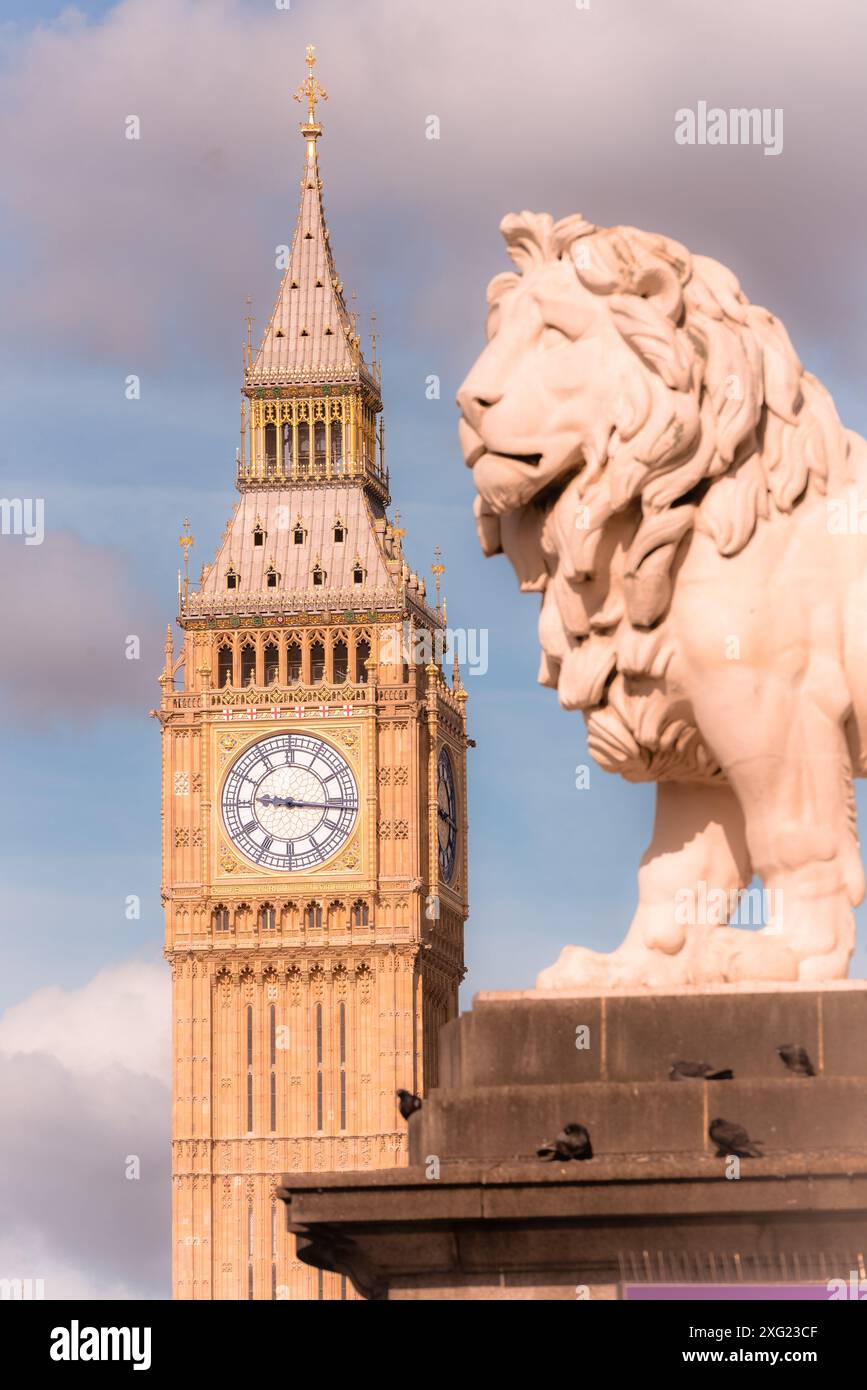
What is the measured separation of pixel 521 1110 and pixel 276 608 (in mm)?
89478

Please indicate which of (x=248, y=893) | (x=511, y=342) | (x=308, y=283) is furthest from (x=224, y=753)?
(x=511, y=342)

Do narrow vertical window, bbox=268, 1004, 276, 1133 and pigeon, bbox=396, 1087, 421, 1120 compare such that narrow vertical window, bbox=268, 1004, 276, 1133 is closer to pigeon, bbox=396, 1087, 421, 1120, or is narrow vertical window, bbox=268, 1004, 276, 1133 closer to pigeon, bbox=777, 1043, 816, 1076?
pigeon, bbox=396, 1087, 421, 1120

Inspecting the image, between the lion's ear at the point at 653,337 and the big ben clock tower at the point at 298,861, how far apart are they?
87.4 m

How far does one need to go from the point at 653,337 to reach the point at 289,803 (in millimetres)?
89350

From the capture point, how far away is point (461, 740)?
107062 millimetres

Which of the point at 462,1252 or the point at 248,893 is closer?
the point at 462,1252

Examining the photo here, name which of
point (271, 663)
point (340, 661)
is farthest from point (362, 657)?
point (271, 663)

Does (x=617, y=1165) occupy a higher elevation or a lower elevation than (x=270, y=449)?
lower

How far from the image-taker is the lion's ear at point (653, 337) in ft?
43.7

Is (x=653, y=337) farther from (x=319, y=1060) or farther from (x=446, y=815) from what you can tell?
(x=446, y=815)

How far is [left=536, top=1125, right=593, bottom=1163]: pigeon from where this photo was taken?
12.7m

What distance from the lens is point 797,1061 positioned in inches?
505

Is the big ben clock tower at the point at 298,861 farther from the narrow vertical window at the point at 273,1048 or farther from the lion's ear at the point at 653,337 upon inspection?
the lion's ear at the point at 653,337
